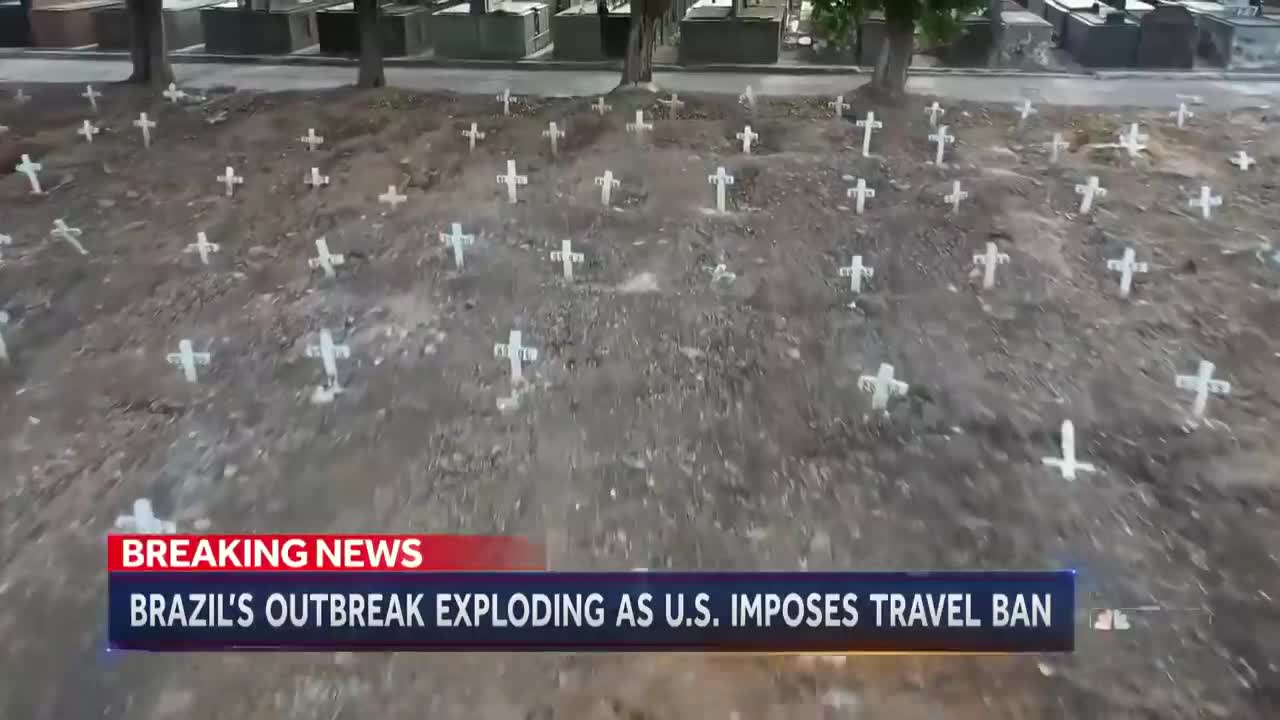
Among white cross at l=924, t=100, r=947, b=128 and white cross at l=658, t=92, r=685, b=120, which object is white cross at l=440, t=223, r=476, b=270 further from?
white cross at l=924, t=100, r=947, b=128

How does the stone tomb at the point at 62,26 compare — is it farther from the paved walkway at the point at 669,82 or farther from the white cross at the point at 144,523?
the white cross at the point at 144,523

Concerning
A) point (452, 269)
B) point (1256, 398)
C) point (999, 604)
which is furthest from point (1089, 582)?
point (452, 269)

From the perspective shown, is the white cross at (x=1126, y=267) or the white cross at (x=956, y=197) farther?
the white cross at (x=956, y=197)

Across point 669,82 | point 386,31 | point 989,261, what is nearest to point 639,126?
point 669,82

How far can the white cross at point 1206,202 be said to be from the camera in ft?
35.1

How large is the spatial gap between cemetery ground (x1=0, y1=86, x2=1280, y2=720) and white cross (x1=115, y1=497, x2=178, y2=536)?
0.17 metres

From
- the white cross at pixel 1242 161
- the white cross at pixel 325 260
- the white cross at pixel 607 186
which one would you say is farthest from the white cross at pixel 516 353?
the white cross at pixel 1242 161

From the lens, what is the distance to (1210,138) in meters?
13.7

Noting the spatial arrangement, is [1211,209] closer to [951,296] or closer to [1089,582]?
[951,296]

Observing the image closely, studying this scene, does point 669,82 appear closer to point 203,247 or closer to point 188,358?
point 203,247

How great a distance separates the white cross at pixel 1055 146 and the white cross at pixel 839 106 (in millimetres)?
3088

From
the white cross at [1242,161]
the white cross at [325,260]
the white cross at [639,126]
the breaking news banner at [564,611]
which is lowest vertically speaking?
the breaking news banner at [564,611]

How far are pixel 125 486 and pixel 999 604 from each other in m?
5.08

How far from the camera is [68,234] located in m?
10.1
